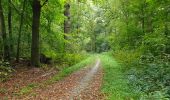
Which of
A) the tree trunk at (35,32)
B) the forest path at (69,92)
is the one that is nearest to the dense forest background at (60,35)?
the tree trunk at (35,32)

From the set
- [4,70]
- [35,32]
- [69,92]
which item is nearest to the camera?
[69,92]

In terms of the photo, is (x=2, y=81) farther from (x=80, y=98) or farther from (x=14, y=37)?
(x=14, y=37)

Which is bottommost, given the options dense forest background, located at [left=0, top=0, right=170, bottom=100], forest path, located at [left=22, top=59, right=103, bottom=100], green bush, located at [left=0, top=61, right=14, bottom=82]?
forest path, located at [left=22, top=59, right=103, bottom=100]

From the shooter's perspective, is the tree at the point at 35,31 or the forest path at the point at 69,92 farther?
the tree at the point at 35,31

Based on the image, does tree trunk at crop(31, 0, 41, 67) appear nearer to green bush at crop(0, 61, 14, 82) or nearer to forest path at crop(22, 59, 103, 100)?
green bush at crop(0, 61, 14, 82)

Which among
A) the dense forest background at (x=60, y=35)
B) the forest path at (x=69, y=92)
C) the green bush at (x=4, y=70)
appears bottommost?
the forest path at (x=69, y=92)

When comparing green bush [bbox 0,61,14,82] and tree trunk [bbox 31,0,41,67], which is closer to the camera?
green bush [bbox 0,61,14,82]

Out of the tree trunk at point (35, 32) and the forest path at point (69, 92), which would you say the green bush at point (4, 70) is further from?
the tree trunk at point (35, 32)

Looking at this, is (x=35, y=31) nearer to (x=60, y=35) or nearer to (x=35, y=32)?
(x=35, y=32)

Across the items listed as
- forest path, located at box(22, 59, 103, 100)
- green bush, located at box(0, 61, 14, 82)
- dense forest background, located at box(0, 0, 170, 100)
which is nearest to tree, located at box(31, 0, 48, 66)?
dense forest background, located at box(0, 0, 170, 100)

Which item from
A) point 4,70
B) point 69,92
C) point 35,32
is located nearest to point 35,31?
point 35,32

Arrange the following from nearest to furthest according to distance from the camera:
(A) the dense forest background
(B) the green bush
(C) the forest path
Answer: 1. (C) the forest path
2. (B) the green bush
3. (A) the dense forest background

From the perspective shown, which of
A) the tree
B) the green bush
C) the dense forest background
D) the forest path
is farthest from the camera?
the tree

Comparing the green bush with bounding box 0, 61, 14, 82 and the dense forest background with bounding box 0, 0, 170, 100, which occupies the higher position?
the dense forest background with bounding box 0, 0, 170, 100
